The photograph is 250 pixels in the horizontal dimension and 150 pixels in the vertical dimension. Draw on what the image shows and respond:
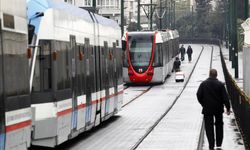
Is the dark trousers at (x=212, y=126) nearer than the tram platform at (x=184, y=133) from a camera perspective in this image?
Yes

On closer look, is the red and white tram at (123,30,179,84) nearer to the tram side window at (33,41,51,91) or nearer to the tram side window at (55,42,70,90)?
the tram side window at (55,42,70,90)

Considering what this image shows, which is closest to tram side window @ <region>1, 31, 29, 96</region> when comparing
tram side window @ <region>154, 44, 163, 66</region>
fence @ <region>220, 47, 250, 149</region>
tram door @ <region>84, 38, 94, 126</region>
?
fence @ <region>220, 47, 250, 149</region>

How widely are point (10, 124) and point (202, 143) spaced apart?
30.3 feet

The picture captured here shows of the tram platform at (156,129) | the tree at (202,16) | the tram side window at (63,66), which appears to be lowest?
the tram platform at (156,129)

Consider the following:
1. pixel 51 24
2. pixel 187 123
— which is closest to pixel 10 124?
pixel 51 24

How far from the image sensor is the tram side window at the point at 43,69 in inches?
592

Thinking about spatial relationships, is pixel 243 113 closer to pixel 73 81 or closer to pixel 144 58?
pixel 73 81

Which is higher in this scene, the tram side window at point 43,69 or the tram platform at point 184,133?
the tram side window at point 43,69

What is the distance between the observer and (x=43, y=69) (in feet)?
50.1

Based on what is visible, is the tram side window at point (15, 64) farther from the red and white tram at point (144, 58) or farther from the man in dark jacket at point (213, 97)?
the red and white tram at point (144, 58)

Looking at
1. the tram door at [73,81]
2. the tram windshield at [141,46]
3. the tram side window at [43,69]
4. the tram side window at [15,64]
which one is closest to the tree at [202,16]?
the tram windshield at [141,46]

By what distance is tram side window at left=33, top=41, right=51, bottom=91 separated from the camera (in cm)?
1503

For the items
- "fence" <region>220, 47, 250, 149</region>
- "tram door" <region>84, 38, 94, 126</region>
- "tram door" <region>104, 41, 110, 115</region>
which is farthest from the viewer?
"tram door" <region>104, 41, 110, 115</region>

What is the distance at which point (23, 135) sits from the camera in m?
11.5
